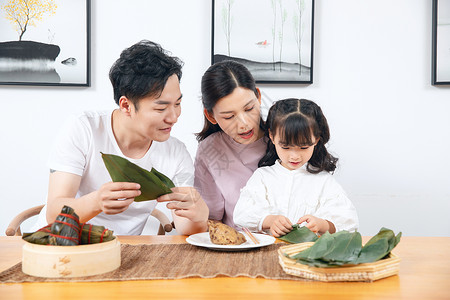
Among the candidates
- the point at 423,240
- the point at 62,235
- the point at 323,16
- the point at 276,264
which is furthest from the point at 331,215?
the point at 323,16

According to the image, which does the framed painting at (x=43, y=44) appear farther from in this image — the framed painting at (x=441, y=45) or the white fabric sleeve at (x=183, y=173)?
the framed painting at (x=441, y=45)

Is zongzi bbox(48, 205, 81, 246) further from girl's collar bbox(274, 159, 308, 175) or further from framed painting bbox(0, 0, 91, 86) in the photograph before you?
framed painting bbox(0, 0, 91, 86)

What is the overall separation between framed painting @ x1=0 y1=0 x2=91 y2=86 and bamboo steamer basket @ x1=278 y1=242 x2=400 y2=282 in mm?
1829

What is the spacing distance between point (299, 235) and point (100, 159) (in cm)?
81

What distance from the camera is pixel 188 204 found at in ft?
5.13

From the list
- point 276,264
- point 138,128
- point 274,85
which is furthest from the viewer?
point 274,85

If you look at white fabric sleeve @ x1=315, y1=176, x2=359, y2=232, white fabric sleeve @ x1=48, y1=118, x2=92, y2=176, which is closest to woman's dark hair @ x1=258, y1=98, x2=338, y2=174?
white fabric sleeve @ x1=315, y1=176, x2=359, y2=232

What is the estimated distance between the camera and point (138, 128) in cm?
172

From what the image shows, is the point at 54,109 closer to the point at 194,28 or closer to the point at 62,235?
the point at 194,28

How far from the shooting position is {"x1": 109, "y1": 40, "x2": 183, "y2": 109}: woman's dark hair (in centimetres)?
162

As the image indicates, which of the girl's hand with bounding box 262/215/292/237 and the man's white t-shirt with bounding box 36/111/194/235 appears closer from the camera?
the girl's hand with bounding box 262/215/292/237

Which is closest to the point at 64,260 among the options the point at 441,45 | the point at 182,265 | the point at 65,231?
the point at 65,231

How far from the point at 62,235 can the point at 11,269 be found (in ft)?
0.58

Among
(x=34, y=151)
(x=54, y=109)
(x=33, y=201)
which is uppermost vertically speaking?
(x=54, y=109)
